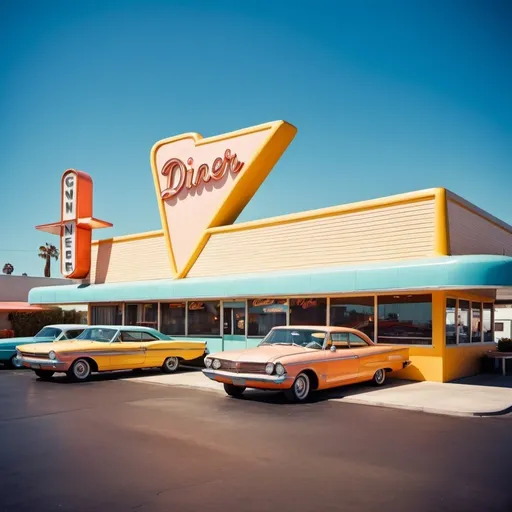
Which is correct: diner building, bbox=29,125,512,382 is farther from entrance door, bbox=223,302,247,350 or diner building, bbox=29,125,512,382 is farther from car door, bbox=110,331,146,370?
car door, bbox=110,331,146,370

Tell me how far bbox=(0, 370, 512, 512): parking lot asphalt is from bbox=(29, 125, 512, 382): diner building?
162 inches

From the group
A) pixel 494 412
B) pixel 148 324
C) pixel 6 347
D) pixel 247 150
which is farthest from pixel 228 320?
pixel 494 412

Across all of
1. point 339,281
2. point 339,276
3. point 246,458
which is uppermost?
point 339,276

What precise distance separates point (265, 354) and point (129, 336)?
594 centimetres

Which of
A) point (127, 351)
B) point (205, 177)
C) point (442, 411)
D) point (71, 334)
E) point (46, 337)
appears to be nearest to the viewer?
point (442, 411)

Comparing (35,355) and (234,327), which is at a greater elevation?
(234,327)

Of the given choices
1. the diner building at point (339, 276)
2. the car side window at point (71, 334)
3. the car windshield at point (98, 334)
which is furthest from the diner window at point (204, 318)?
the car windshield at point (98, 334)

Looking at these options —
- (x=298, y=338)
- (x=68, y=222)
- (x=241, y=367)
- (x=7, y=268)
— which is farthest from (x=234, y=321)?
(x=7, y=268)

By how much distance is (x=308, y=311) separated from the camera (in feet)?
53.6

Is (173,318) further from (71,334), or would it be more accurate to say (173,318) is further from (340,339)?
(340,339)

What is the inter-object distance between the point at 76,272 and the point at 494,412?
61.6 feet

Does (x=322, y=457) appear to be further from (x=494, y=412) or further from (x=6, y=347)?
(x=6, y=347)


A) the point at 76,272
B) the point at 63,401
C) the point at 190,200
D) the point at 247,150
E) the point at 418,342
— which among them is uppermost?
the point at 247,150

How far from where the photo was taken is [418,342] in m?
14.1
